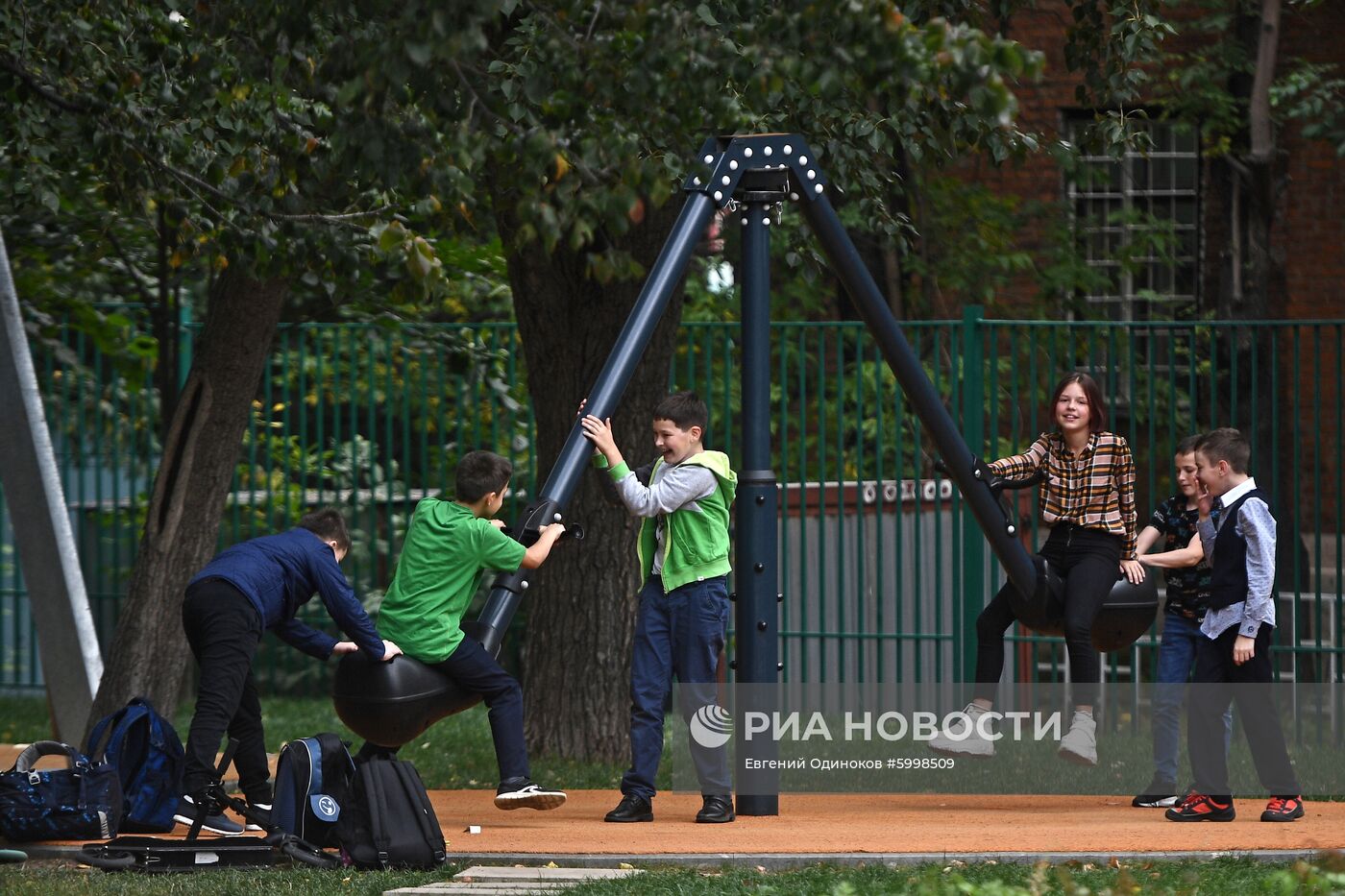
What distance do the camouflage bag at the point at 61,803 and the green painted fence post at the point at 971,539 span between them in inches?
199

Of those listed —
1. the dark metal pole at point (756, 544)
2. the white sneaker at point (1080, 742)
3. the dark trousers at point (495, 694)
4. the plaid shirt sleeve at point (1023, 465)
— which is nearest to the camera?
the dark trousers at point (495, 694)

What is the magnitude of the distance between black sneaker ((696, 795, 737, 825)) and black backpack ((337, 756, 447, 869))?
1.19m

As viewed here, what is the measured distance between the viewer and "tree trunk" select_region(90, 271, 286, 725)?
31.3ft

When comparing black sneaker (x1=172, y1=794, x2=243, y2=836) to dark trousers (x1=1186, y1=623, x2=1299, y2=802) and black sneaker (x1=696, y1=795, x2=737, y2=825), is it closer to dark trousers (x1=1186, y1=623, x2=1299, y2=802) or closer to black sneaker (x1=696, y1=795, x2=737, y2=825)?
black sneaker (x1=696, y1=795, x2=737, y2=825)

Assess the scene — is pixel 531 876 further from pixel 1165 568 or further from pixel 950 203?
pixel 950 203

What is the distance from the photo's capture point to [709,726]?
7184 millimetres

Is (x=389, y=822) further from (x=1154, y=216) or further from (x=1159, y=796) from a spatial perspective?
(x=1154, y=216)

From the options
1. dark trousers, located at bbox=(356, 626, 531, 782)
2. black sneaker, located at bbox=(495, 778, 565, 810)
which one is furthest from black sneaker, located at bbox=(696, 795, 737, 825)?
dark trousers, located at bbox=(356, 626, 531, 782)

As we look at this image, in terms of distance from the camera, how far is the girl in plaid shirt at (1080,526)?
789cm

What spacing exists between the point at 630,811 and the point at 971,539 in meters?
3.68

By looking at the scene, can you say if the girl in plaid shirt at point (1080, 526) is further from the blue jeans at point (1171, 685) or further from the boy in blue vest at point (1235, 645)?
the boy in blue vest at point (1235, 645)

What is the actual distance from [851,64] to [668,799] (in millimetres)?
4279

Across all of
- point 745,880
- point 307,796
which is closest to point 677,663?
point 745,880

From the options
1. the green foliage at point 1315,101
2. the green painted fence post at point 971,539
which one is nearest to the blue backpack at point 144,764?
the green painted fence post at point 971,539
